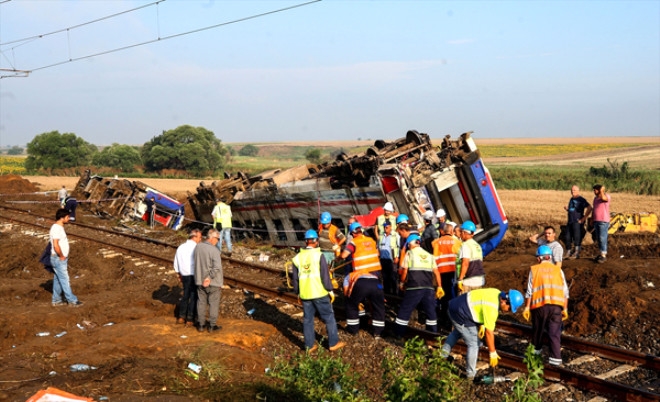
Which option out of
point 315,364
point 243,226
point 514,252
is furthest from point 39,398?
point 243,226

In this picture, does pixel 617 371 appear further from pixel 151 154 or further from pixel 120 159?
pixel 120 159

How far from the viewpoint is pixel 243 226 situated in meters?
21.3

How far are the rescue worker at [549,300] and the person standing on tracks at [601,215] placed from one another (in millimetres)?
6048

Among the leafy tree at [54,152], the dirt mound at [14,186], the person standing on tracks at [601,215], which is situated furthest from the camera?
the leafy tree at [54,152]

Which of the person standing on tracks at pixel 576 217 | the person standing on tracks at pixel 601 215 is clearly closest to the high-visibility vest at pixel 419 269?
the person standing on tracks at pixel 601 215

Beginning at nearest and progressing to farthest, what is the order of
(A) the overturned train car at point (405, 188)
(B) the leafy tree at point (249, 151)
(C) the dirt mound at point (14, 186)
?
(A) the overturned train car at point (405, 188) < (C) the dirt mound at point (14, 186) < (B) the leafy tree at point (249, 151)

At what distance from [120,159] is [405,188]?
220ft

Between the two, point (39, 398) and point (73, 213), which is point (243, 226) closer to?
point (73, 213)

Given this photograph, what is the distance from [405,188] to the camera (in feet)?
44.4

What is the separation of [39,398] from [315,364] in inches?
124

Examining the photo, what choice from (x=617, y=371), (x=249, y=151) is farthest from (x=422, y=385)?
(x=249, y=151)

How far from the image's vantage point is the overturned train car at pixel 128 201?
1032 inches

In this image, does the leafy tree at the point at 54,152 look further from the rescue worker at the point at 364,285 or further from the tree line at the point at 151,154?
the rescue worker at the point at 364,285

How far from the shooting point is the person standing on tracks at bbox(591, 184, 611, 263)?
44.5 ft
